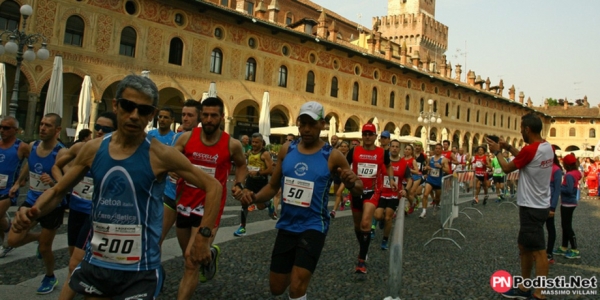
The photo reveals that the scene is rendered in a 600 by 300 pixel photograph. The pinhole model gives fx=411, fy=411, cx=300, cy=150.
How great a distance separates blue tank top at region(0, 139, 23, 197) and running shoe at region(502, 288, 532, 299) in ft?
20.9

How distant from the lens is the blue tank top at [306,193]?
3.52 m

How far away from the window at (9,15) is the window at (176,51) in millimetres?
7264

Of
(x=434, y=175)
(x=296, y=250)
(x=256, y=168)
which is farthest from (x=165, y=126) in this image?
(x=434, y=175)

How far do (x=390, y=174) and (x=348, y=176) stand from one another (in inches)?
134

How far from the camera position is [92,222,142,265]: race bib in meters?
2.33

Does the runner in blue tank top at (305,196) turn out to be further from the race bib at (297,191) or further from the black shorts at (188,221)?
the black shorts at (188,221)

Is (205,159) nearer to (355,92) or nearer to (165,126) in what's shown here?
(165,126)

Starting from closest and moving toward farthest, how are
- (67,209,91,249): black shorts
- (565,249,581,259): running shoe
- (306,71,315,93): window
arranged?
(67,209,91,249): black shorts → (565,249,581,259): running shoe → (306,71,315,93): window

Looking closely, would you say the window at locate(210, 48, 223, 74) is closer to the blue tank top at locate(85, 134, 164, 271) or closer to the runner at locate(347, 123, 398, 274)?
the runner at locate(347, 123, 398, 274)

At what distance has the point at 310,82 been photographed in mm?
30578

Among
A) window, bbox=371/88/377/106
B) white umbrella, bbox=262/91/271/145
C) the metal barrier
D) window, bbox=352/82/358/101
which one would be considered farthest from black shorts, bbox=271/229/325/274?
window, bbox=371/88/377/106

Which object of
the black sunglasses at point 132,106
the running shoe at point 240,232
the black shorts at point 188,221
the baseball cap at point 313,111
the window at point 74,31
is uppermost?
the window at point 74,31

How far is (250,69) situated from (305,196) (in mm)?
24567

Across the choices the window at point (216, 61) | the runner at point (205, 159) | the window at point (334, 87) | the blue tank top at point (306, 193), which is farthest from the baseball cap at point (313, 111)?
the window at point (334, 87)
